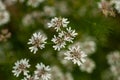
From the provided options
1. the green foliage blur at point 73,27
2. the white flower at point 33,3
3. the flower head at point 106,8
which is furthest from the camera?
the white flower at point 33,3

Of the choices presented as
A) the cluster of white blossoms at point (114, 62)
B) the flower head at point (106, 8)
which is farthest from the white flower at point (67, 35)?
the cluster of white blossoms at point (114, 62)

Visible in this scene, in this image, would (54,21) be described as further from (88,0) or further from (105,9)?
(88,0)

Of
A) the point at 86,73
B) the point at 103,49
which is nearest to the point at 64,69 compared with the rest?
the point at 86,73

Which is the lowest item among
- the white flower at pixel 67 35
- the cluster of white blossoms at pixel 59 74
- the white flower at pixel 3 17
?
the white flower at pixel 67 35

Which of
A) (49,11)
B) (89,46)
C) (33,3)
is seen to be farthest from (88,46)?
(33,3)

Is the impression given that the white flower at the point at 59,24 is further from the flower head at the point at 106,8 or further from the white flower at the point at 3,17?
the white flower at the point at 3,17

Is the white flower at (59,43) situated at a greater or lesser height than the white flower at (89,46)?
lesser
